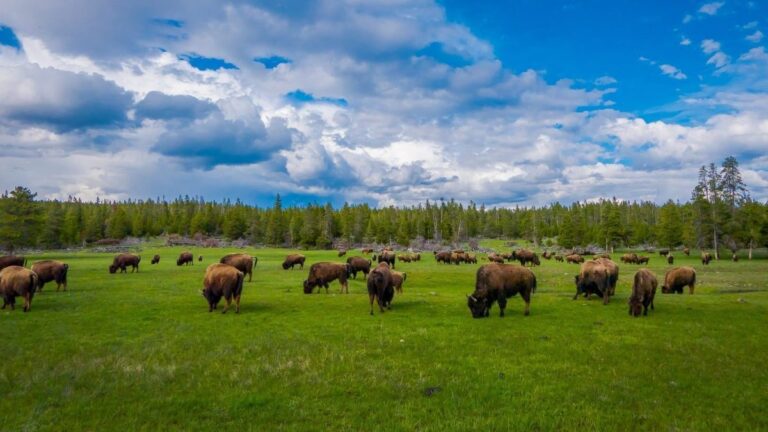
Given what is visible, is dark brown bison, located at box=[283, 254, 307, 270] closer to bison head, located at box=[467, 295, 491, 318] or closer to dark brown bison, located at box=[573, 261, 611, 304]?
dark brown bison, located at box=[573, 261, 611, 304]

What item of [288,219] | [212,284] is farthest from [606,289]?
[288,219]

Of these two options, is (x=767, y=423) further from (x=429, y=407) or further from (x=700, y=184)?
(x=700, y=184)

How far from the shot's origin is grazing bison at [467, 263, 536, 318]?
19.6m

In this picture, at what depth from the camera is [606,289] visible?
23.8m

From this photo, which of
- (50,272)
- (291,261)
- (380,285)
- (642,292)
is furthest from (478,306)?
(291,261)

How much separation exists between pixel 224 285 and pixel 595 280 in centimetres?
2214

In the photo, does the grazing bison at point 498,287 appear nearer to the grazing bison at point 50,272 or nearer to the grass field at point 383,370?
the grass field at point 383,370

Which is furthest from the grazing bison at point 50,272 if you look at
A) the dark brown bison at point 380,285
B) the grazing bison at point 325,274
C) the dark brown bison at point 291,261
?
the dark brown bison at point 291,261

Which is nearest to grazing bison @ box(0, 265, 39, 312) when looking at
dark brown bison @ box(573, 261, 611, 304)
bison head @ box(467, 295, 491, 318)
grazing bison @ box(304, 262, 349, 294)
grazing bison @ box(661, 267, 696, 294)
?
grazing bison @ box(304, 262, 349, 294)

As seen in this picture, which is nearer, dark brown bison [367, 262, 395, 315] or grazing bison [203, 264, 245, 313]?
grazing bison [203, 264, 245, 313]

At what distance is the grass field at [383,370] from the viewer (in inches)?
336

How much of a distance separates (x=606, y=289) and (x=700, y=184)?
3353 inches

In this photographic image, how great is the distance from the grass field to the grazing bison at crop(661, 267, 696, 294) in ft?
33.2

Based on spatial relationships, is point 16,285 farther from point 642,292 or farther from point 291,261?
point 642,292
